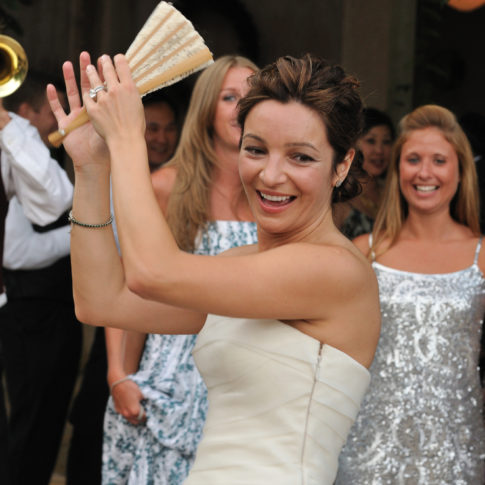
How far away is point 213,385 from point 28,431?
8.67 feet

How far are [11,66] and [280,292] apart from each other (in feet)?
7.11

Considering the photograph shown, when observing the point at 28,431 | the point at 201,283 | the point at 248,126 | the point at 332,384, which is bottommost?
the point at 28,431

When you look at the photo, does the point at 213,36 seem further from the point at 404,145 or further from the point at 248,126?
the point at 248,126

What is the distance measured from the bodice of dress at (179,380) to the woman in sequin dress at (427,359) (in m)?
0.55

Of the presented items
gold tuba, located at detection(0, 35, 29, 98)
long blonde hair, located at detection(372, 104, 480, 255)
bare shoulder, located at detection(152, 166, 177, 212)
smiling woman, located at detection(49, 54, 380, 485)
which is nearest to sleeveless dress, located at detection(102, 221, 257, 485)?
bare shoulder, located at detection(152, 166, 177, 212)

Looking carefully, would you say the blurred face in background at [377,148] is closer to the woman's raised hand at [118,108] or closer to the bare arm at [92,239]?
the bare arm at [92,239]

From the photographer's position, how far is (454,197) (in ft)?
12.5

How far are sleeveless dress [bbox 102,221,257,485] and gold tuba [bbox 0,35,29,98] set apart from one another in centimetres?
97

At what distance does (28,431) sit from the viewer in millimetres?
4605

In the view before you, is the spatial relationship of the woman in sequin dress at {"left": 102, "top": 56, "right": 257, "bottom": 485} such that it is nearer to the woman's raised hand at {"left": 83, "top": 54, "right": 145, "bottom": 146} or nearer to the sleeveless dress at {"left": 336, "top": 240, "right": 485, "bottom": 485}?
the sleeveless dress at {"left": 336, "top": 240, "right": 485, "bottom": 485}

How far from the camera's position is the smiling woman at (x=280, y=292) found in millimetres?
2045

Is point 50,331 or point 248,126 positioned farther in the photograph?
point 50,331

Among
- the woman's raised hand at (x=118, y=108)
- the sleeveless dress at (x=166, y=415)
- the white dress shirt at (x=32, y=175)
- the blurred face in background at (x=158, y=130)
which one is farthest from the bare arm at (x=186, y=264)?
the blurred face in background at (x=158, y=130)

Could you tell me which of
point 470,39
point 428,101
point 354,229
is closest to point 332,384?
point 354,229
